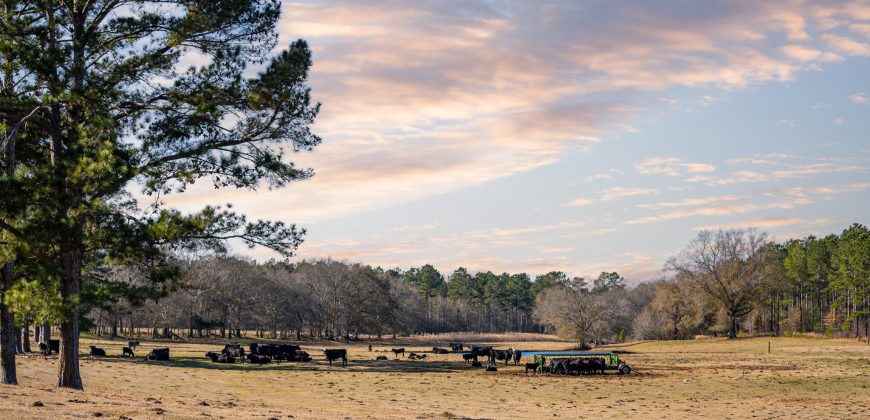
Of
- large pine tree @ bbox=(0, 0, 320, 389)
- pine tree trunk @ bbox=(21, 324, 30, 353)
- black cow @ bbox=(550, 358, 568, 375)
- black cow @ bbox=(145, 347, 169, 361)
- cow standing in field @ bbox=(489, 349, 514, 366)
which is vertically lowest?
cow standing in field @ bbox=(489, 349, 514, 366)

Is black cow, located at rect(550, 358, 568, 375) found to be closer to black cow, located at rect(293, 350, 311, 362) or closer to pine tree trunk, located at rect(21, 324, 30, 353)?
black cow, located at rect(293, 350, 311, 362)

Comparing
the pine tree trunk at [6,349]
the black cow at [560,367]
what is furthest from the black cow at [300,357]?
the pine tree trunk at [6,349]

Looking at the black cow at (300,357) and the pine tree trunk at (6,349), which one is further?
the black cow at (300,357)

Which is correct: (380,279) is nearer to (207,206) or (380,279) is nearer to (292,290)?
(292,290)

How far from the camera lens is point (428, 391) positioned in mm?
36625

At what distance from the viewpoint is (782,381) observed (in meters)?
43.9

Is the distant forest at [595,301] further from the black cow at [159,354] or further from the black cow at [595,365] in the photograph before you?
the black cow at [595,365]

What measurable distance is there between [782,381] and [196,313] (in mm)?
71025

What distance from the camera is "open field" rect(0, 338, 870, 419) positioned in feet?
71.2

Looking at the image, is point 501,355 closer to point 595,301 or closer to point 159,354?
point 159,354

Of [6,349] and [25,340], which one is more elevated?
[6,349]

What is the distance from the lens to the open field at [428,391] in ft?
71.2

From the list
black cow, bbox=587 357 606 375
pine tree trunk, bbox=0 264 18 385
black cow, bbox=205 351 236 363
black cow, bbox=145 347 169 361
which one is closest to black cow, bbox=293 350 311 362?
black cow, bbox=205 351 236 363

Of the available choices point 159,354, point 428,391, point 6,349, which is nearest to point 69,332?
point 6,349
